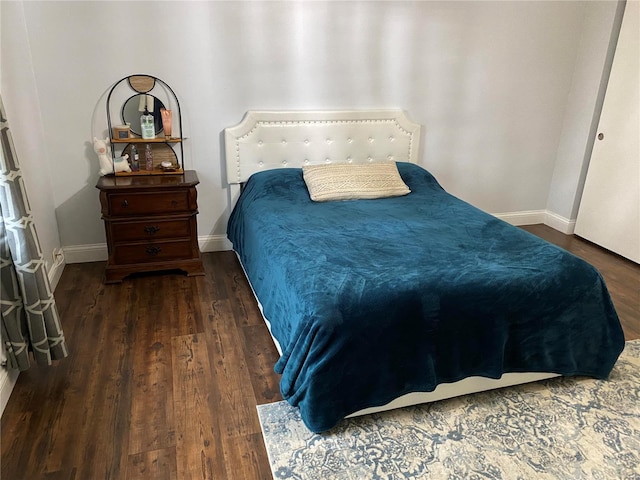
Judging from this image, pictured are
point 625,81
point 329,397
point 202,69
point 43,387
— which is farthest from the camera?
point 625,81

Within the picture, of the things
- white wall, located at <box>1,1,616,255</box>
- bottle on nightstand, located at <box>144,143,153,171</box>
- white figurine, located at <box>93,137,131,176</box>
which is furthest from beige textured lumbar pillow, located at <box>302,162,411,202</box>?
white figurine, located at <box>93,137,131,176</box>

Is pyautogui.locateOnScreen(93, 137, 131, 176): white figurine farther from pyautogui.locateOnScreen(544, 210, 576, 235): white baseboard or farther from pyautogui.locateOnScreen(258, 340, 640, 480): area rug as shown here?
pyautogui.locateOnScreen(544, 210, 576, 235): white baseboard

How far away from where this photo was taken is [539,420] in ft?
6.64

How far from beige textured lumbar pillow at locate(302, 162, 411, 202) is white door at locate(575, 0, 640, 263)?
1.74 metres

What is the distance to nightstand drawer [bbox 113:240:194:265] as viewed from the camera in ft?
10.2

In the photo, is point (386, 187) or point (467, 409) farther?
point (386, 187)

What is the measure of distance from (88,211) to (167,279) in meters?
0.77

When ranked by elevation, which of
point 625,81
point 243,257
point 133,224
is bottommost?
point 243,257

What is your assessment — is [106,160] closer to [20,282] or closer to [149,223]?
[149,223]

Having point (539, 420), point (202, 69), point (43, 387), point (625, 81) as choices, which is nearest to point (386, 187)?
point (202, 69)

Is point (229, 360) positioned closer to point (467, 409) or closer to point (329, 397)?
point (329, 397)

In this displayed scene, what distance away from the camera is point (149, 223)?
10.1 feet

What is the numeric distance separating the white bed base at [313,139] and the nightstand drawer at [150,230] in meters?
0.53

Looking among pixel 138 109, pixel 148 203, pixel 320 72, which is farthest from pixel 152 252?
pixel 320 72
